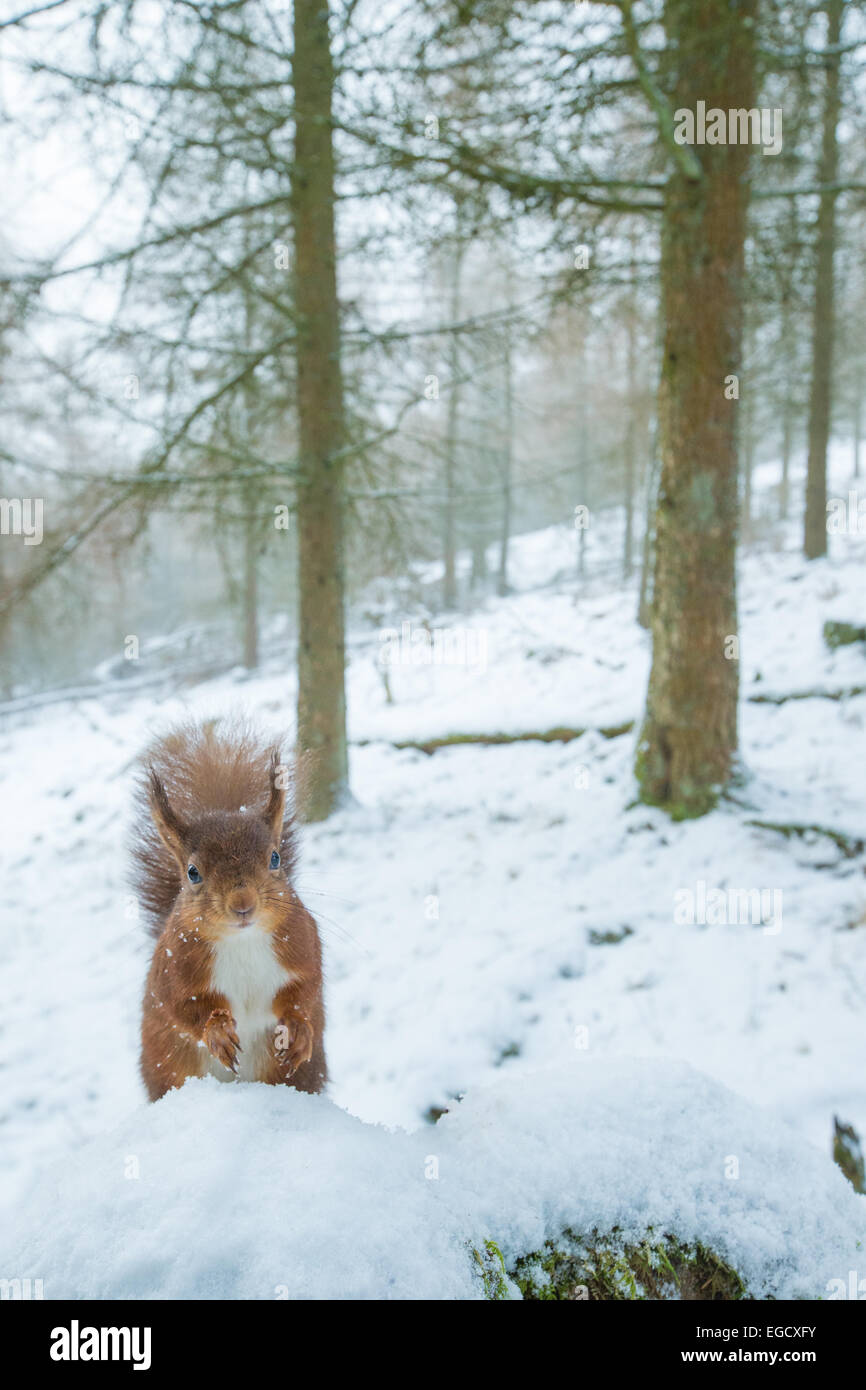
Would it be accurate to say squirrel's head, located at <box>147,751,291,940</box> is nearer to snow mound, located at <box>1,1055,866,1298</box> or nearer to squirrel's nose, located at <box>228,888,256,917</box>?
squirrel's nose, located at <box>228,888,256,917</box>

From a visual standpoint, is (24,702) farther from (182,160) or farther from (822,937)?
(822,937)

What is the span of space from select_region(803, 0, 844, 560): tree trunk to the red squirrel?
30.4ft

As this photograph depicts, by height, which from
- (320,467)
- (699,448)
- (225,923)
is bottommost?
(225,923)

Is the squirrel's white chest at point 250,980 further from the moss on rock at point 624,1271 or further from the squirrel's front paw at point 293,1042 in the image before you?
the moss on rock at point 624,1271


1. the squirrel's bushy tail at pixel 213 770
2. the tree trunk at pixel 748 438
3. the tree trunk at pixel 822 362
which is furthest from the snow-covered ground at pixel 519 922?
the tree trunk at pixel 748 438

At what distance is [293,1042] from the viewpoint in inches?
49.4

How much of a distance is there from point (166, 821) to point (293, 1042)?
434mm

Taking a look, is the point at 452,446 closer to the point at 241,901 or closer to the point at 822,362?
the point at 241,901

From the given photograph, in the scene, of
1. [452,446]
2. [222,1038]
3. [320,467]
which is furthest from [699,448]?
[222,1038]

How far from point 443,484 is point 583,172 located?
2990 millimetres

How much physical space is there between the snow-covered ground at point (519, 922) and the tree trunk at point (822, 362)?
3810 mm

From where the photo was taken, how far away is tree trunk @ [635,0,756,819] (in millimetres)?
4430
